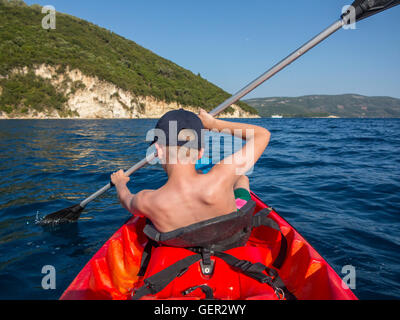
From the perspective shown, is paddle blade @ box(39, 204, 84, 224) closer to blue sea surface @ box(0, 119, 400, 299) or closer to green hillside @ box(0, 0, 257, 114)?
blue sea surface @ box(0, 119, 400, 299)

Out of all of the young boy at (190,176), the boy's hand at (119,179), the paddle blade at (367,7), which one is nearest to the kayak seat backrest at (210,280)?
the young boy at (190,176)

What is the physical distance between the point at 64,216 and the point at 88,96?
2216 inches

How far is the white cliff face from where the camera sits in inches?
1965

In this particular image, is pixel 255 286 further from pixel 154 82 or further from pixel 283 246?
pixel 154 82

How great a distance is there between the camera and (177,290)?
184 centimetres

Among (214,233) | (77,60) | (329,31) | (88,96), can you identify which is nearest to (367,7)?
(329,31)

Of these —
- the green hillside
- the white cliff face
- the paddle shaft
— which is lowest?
the paddle shaft

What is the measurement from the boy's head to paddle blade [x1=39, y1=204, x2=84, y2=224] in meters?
3.66

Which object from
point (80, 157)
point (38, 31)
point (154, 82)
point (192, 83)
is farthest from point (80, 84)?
point (192, 83)

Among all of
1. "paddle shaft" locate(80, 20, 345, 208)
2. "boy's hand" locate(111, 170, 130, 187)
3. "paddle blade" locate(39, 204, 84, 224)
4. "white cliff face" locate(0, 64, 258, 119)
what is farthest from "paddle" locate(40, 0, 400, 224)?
"white cliff face" locate(0, 64, 258, 119)

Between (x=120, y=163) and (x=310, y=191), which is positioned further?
(x=120, y=163)

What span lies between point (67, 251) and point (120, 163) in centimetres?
573

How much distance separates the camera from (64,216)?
14.6 feet

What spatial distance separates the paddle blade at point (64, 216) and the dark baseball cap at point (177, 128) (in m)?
3.69
